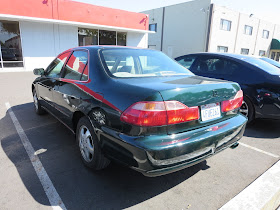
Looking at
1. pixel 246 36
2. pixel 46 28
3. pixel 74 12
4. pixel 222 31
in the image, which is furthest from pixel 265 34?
pixel 46 28

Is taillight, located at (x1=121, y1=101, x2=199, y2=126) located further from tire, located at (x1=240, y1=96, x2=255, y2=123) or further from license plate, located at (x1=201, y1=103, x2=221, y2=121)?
tire, located at (x1=240, y1=96, x2=255, y2=123)

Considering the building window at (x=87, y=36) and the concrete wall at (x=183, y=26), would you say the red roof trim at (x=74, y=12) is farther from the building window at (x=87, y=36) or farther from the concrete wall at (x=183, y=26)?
the concrete wall at (x=183, y=26)

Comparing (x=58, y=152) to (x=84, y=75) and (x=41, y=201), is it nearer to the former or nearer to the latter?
(x=41, y=201)

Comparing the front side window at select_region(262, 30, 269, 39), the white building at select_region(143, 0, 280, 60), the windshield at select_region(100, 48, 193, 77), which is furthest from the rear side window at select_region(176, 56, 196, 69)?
the front side window at select_region(262, 30, 269, 39)

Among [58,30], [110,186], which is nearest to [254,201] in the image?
[110,186]

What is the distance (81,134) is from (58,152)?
70 centimetres

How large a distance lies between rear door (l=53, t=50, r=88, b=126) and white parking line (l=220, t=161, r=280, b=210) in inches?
87.8

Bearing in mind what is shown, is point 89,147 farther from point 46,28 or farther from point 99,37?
point 99,37

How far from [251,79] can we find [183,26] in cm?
2130

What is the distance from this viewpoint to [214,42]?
73.3 feet

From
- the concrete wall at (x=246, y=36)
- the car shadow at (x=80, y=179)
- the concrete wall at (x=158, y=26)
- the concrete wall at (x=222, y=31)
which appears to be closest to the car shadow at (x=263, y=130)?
the car shadow at (x=80, y=179)

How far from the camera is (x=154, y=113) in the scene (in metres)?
1.91

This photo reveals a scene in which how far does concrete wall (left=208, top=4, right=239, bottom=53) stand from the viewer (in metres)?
21.6

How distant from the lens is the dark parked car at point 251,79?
4.00m
